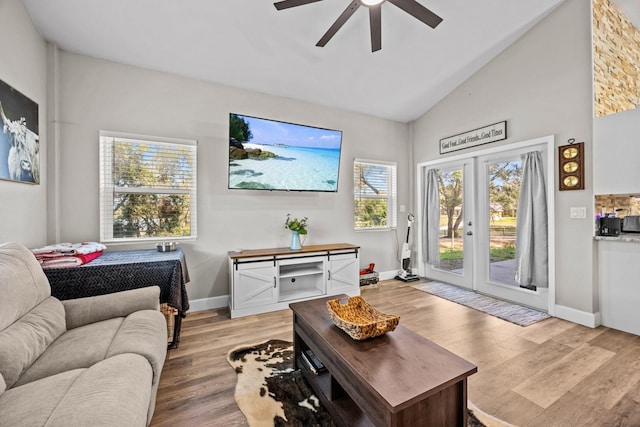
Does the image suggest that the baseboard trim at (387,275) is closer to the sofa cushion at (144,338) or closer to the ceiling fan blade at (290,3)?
the sofa cushion at (144,338)

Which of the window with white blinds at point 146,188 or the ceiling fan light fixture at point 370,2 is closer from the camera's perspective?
the ceiling fan light fixture at point 370,2

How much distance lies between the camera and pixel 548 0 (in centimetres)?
280

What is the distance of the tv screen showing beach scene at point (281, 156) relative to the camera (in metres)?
3.17

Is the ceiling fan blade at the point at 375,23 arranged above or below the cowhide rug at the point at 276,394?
above

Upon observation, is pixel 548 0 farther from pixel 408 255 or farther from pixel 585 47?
pixel 408 255

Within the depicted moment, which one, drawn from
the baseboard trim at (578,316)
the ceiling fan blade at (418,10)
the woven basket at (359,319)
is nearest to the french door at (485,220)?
the baseboard trim at (578,316)

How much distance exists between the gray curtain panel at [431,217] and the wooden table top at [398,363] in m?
3.17

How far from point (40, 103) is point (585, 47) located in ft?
17.5

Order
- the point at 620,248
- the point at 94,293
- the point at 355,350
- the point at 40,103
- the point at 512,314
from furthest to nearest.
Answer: the point at 512,314, the point at 620,248, the point at 40,103, the point at 94,293, the point at 355,350

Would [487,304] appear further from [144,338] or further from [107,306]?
[107,306]

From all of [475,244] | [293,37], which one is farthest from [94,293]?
[475,244]

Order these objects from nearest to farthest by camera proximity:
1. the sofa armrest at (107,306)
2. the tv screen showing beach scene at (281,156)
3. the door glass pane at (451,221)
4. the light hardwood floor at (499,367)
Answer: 1. the light hardwood floor at (499,367)
2. the sofa armrest at (107,306)
3. the tv screen showing beach scene at (281,156)
4. the door glass pane at (451,221)

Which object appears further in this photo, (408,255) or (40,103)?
(408,255)

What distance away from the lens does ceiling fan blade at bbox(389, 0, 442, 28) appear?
187 centimetres
